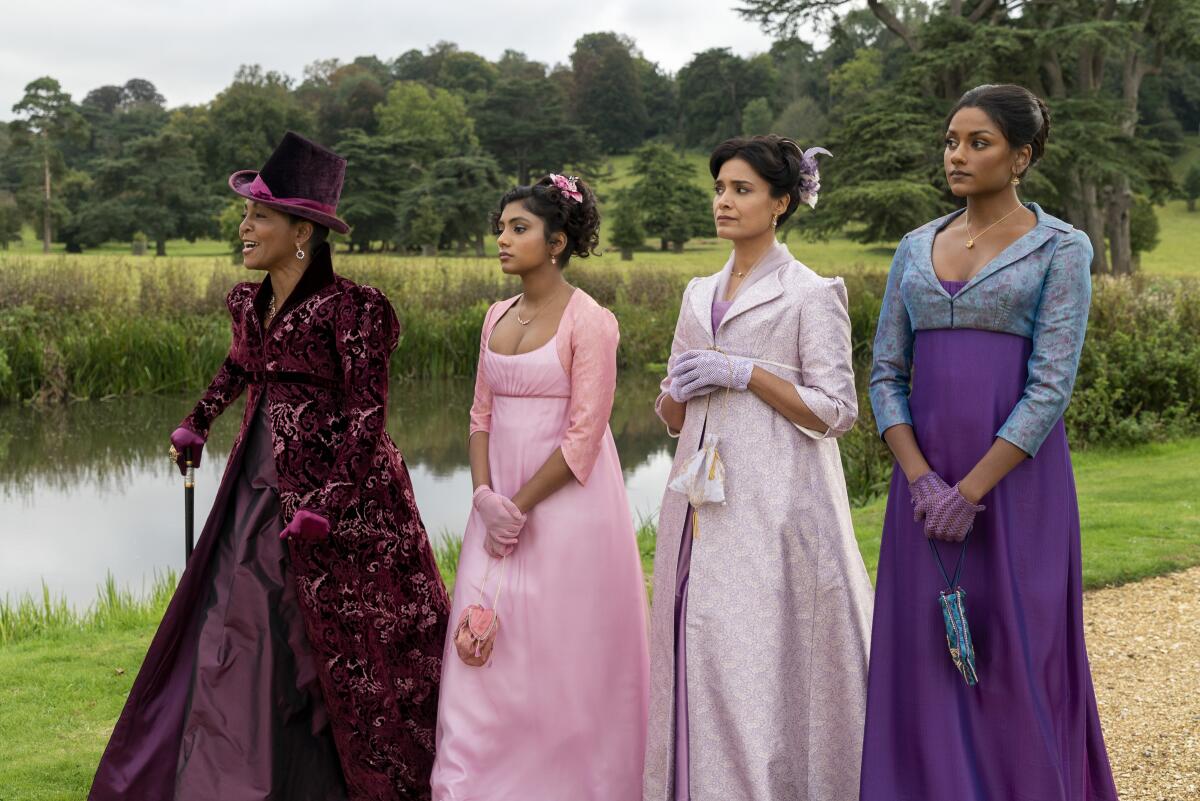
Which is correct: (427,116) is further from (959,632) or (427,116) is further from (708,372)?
(959,632)

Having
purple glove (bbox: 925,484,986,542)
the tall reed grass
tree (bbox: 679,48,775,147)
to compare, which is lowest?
the tall reed grass

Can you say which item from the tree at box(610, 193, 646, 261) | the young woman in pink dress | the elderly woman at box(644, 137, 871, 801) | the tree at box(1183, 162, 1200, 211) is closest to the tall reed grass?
the young woman in pink dress

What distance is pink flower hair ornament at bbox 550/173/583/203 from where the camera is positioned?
3.42 m

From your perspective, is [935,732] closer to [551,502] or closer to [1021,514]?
[1021,514]

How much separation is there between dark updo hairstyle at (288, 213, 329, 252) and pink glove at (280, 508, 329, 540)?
79 cm

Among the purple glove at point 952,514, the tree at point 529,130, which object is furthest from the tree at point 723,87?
the purple glove at point 952,514

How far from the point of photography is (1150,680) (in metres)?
4.53

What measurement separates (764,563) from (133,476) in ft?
32.2

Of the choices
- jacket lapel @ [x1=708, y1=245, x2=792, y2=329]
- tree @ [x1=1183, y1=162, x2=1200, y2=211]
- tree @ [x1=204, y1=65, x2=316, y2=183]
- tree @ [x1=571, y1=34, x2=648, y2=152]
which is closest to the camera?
jacket lapel @ [x1=708, y1=245, x2=792, y2=329]

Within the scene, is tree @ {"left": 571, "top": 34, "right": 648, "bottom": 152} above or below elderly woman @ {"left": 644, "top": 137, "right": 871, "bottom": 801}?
above

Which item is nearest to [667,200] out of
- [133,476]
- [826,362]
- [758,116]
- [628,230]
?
[628,230]

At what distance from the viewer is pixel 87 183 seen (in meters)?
45.0

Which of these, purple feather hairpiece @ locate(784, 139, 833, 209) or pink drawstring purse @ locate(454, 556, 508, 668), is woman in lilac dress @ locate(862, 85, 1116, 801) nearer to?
purple feather hairpiece @ locate(784, 139, 833, 209)

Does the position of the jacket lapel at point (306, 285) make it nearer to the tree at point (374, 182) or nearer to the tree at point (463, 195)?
the tree at point (463, 195)
